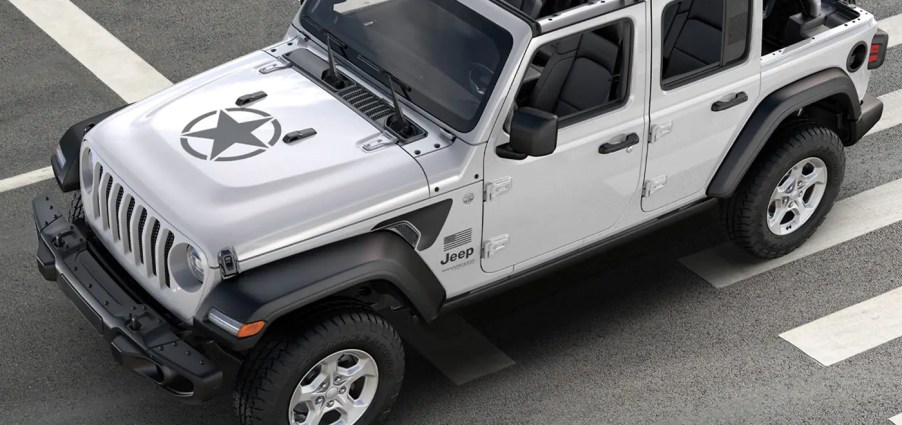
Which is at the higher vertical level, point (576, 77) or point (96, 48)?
point (576, 77)

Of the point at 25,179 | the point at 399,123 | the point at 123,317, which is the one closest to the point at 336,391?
the point at 123,317

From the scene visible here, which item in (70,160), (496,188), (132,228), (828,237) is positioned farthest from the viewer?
(828,237)

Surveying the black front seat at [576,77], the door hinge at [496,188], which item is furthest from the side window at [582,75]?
the door hinge at [496,188]

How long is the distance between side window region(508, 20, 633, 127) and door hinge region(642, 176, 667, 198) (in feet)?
1.98

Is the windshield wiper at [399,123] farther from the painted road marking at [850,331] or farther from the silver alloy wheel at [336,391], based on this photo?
the painted road marking at [850,331]

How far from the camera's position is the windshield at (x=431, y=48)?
6.86m

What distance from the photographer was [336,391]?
268 inches

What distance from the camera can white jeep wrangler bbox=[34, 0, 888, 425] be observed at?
6488 millimetres

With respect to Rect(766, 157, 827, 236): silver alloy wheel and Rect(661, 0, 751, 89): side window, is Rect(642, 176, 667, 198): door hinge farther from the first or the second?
Rect(766, 157, 827, 236): silver alloy wheel

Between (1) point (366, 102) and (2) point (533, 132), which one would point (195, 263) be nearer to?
(1) point (366, 102)

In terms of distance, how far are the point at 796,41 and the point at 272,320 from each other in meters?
3.75

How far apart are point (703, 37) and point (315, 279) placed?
8.81ft

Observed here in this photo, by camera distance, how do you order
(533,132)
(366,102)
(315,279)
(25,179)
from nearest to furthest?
1. (315,279)
2. (533,132)
3. (366,102)
4. (25,179)

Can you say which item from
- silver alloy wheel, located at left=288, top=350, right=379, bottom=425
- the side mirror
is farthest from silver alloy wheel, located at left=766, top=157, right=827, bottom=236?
silver alloy wheel, located at left=288, top=350, right=379, bottom=425
